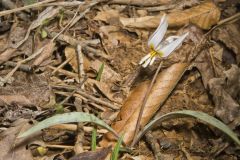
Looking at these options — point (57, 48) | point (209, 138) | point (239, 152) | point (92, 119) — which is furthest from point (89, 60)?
point (239, 152)

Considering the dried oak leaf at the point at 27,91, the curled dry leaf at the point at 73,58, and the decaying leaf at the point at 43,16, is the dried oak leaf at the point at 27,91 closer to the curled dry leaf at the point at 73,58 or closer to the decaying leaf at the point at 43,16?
the curled dry leaf at the point at 73,58

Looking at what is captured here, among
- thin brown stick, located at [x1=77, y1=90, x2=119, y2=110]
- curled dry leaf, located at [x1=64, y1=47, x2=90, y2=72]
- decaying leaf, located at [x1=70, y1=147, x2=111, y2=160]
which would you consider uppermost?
curled dry leaf, located at [x1=64, y1=47, x2=90, y2=72]

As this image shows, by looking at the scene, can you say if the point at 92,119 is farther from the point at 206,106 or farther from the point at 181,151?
the point at 206,106

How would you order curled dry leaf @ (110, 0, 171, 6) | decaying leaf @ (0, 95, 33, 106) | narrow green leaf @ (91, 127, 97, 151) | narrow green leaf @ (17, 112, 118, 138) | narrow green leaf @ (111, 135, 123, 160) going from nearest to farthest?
narrow green leaf @ (17, 112, 118, 138), narrow green leaf @ (111, 135, 123, 160), narrow green leaf @ (91, 127, 97, 151), decaying leaf @ (0, 95, 33, 106), curled dry leaf @ (110, 0, 171, 6)

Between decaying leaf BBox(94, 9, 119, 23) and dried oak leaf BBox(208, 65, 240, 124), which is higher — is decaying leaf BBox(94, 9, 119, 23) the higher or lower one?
the higher one

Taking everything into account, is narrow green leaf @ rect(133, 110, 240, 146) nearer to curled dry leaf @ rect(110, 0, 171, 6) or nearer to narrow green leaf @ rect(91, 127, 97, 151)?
narrow green leaf @ rect(91, 127, 97, 151)

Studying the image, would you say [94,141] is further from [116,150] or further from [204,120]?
[204,120]

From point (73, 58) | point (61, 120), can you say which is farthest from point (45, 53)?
point (61, 120)

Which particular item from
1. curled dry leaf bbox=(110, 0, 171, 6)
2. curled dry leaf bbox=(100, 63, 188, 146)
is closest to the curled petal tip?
curled dry leaf bbox=(100, 63, 188, 146)
